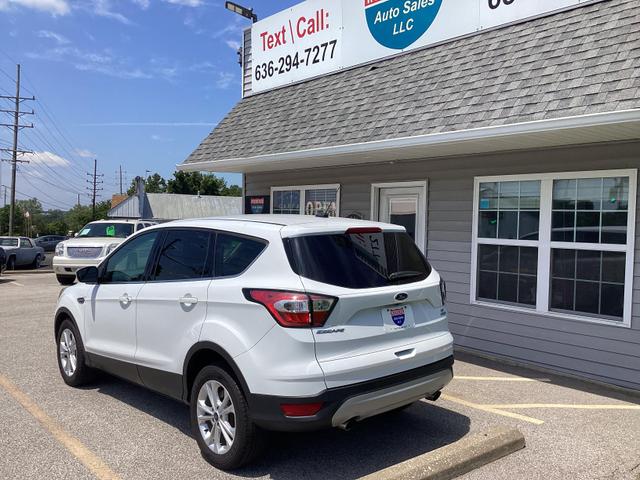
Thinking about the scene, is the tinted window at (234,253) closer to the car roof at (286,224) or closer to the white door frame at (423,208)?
the car roof at (286,224)

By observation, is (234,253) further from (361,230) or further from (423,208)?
(423,208)

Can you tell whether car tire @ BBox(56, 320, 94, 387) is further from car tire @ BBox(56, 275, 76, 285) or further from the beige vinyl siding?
car tire @ BBox(56, 275, 76, 285)

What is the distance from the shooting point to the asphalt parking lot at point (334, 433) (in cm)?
397

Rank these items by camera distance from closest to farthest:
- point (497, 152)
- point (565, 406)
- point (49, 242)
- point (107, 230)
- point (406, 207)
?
1. point (565, 406)
2. point (497, 152)
3. point (406, 207)
4. point (107, 230)
5. point (49, 242)

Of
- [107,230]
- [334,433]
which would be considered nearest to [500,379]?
[334,433]

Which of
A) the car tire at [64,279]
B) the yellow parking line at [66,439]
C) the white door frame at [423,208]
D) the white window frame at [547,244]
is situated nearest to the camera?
the yellow parking line at [66,439]

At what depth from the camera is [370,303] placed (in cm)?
382

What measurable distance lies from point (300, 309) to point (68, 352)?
3530 mm

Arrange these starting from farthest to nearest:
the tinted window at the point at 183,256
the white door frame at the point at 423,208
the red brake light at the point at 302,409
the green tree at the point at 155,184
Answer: the green tree at the point at 155,184 < the white door frame at the point at 423,208 < the tinted window at the point at 183,256 < the red brake light at the point at 302,409

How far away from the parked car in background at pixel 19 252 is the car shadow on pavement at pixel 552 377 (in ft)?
64.9

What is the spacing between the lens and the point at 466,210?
25.0 feet

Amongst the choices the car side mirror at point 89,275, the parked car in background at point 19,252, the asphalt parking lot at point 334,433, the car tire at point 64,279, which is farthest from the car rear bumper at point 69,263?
the car side mirror at point 89,275

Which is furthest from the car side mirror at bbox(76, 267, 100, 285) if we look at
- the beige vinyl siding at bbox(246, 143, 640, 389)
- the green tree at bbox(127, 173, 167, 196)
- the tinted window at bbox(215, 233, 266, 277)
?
the green tree at bbox(127, 173, 167, 196)

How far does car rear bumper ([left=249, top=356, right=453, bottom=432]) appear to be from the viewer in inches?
139
